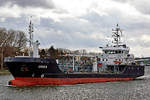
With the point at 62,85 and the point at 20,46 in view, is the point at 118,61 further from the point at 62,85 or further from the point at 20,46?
the point at 20,46

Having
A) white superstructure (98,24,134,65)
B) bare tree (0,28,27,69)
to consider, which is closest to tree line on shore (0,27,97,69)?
bare tree (0,28,27,69)

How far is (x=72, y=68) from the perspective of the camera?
3881 centimetres

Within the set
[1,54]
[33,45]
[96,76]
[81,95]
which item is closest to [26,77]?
[33,45]

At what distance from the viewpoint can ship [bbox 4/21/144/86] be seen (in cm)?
3044

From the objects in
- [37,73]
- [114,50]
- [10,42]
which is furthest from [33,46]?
[10,42]

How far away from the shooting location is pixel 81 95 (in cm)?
2498

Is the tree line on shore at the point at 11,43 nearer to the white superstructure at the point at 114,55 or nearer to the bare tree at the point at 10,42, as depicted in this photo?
the bare tree at the point at 10,42

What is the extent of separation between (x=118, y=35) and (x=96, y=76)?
464 inches

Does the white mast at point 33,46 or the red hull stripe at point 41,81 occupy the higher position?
the white mast at point 33,46

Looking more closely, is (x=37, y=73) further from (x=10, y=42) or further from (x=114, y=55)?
(x=10, y=42)

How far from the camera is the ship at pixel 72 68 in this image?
30438mm

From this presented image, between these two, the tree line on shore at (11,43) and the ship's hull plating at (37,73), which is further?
the tree line on shore at (11,43)

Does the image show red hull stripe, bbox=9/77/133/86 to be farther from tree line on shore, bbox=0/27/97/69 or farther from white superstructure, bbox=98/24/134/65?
tree line on shore, bbox=0/27/97/69

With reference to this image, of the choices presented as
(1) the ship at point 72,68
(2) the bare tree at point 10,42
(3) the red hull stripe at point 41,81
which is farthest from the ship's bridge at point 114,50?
(2) the bare tree at point 10,42
